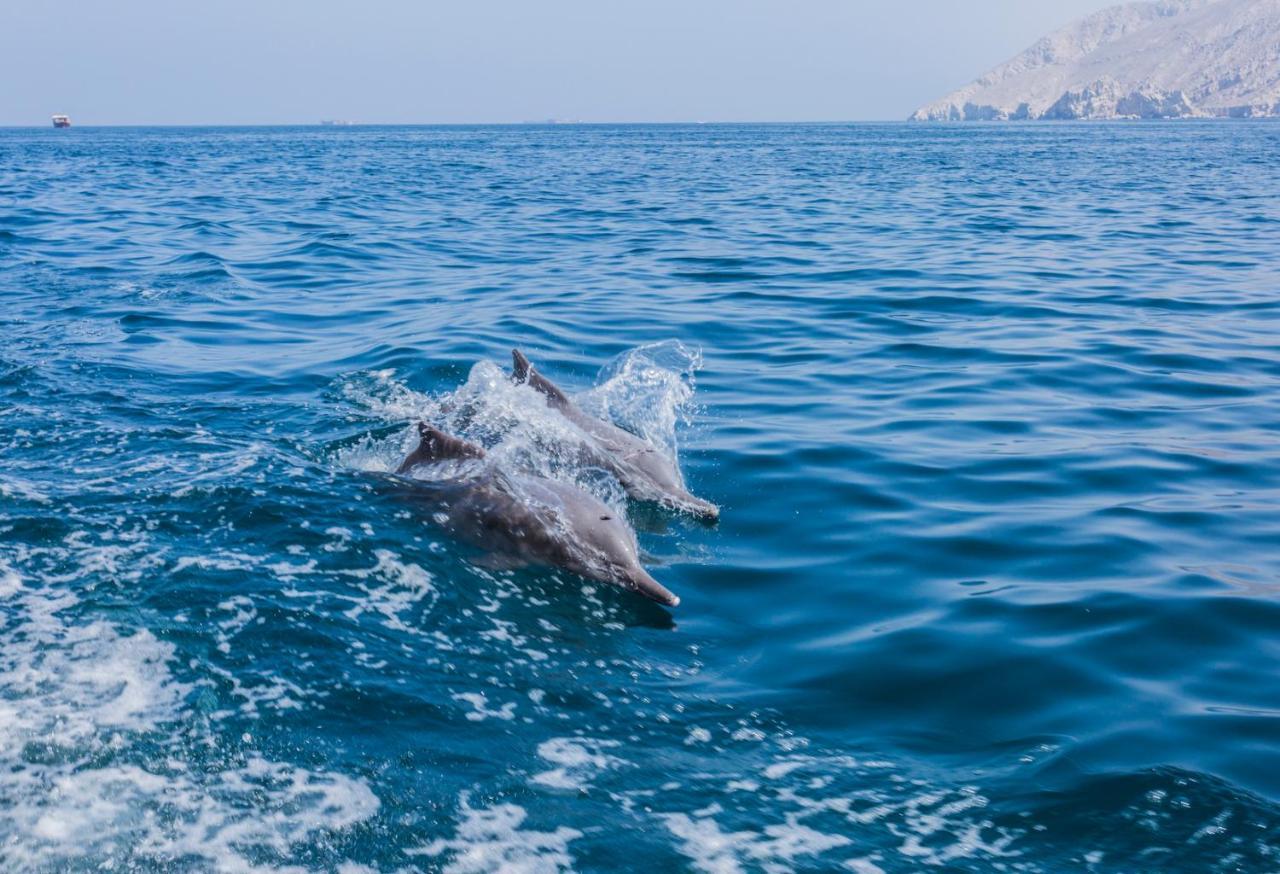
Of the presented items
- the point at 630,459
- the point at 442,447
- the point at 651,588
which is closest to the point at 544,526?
the point at 651,588

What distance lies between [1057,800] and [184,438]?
8045mm

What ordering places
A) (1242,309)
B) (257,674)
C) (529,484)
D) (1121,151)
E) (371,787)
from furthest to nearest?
(1121,151), (1242,309), (529,484), (257,674), (371,787)

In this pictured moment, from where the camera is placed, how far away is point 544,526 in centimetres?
802

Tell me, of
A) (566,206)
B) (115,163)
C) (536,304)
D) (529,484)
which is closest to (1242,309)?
(536,304)

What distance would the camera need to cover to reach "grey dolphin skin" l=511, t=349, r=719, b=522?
360 inches

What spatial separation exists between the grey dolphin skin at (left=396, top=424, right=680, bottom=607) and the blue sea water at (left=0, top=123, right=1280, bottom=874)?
19 cm

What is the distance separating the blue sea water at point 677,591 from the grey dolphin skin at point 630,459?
0.78 ft

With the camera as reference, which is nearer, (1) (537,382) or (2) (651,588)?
(2) (651,588)

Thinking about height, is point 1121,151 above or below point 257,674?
above

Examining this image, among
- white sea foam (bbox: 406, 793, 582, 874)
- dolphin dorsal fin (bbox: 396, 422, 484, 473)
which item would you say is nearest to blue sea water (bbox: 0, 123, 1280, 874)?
white sea foam (bbox: 406, 793, 582, 874)

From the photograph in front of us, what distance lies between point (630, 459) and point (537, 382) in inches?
61.9

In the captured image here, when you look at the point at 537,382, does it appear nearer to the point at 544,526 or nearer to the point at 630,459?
the point at 630,459

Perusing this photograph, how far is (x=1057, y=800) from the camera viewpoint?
518 cm

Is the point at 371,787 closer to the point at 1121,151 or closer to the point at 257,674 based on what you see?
the point at 257,674
